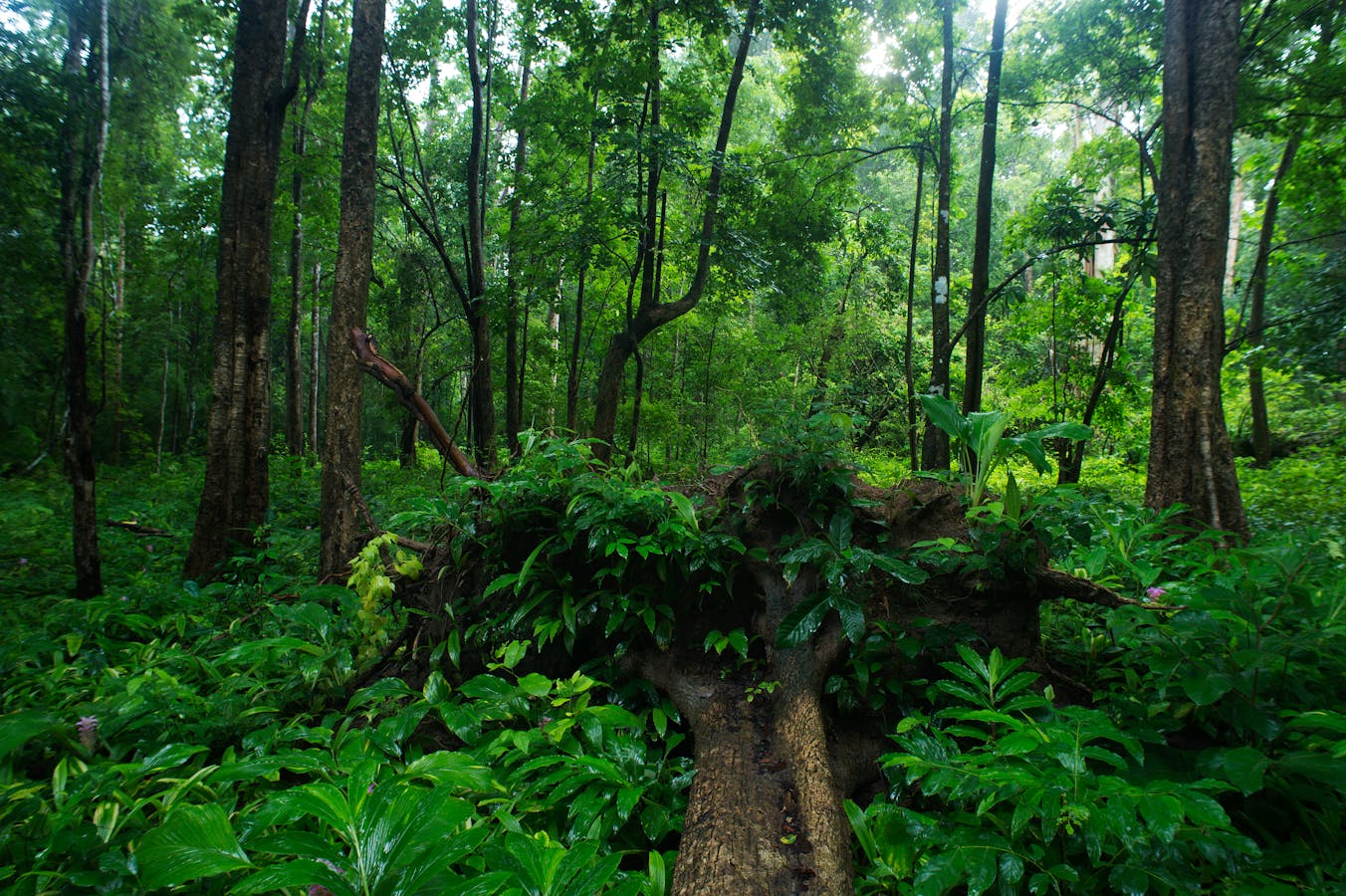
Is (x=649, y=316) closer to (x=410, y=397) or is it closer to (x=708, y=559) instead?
(x=410, y=397)

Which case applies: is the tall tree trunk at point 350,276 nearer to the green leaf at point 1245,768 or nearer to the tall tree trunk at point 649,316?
the tall tree trunk at point 649,316

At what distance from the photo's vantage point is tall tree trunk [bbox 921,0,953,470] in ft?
23.5

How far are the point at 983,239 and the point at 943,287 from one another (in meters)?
0.73

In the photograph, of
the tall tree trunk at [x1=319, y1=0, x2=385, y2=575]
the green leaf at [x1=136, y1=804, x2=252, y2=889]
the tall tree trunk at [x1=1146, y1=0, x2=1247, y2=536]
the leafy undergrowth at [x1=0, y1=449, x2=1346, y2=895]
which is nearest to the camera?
the green leaf at [x1=136, y1=804, x2=252, y2=889]

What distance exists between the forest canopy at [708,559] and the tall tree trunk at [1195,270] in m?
0.03

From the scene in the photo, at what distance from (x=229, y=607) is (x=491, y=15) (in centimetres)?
1068

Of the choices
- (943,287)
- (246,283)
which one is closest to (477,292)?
(246,283)

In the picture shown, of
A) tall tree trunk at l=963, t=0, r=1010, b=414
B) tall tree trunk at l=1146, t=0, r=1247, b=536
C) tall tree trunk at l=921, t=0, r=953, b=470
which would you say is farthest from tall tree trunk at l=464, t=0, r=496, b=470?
tall tree trunk at l=1146, t=0, r=1247, b=536

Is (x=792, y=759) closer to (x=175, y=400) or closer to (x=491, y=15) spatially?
(x=491, y=15)

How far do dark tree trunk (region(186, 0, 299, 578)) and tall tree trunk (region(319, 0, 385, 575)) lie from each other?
6.14ft

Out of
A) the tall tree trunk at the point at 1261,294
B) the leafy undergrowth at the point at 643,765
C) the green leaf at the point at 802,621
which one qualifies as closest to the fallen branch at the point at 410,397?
the leafy undergrowth at the point at 643,765

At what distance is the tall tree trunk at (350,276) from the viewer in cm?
446

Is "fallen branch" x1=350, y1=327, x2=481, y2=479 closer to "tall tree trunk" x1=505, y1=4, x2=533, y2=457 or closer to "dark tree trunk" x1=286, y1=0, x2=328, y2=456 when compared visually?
"tall tree trunk" x1=505, y1=4, x2=533, y2=457

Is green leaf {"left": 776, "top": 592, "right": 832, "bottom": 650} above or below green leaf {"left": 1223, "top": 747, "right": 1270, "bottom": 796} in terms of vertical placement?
above
